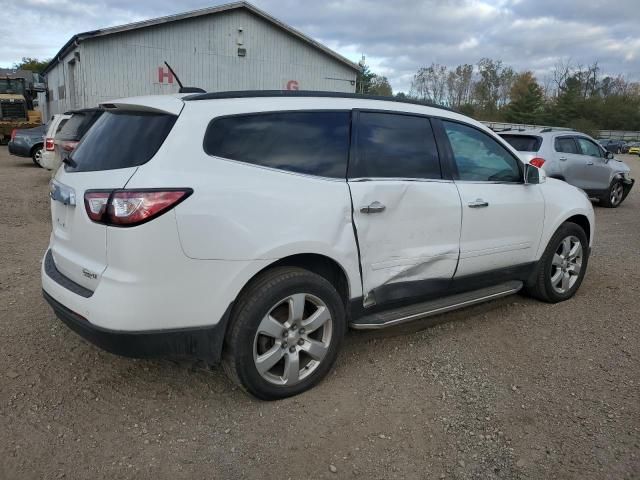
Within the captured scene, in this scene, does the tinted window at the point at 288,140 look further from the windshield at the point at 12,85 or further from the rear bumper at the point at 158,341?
the windshield at the point at 12,85

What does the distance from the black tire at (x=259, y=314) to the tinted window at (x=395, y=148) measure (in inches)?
30.3

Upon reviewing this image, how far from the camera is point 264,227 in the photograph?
286 centimetres

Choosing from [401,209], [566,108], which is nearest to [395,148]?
[401,209]

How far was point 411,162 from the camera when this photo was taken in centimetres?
366

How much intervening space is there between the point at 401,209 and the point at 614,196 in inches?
425

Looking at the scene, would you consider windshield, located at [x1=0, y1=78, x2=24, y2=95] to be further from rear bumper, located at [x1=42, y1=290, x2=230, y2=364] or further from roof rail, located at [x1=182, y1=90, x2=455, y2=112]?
rear bumper, located at [x1=42, y1=290, x2=230, y2=364]

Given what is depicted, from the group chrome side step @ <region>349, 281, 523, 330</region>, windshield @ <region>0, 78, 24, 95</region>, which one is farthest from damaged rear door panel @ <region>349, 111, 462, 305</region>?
windshield @ <region>0, 78, 24, 95</region>

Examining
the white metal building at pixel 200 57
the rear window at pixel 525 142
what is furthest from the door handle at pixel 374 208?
the white metal building at pixel 200 57

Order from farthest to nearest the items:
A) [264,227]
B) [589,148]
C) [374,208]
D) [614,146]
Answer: [614,146] < [589,148] < [374,208] < [264,227]

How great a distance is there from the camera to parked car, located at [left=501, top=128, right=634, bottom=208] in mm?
10320

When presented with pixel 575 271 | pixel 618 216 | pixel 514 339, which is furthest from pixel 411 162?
pixel 618 216

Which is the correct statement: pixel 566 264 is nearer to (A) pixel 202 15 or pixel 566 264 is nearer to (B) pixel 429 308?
(B) pixel 429 308

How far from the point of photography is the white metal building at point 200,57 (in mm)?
20625

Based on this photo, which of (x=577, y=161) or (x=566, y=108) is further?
(x=566, y=108)
